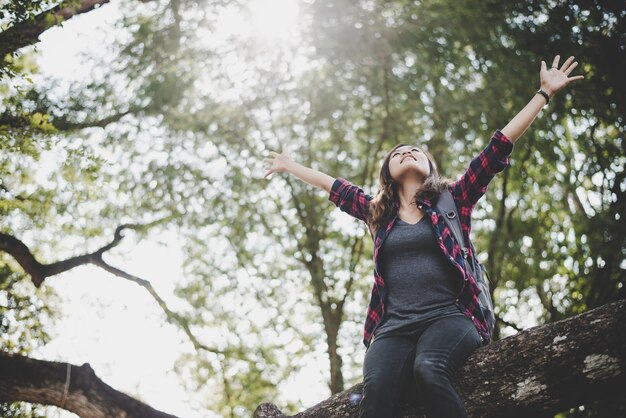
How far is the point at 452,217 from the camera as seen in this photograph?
285cm

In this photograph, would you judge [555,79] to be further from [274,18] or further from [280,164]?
[274,18]

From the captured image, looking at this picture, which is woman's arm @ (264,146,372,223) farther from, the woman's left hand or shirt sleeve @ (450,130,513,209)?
the woman's left hand

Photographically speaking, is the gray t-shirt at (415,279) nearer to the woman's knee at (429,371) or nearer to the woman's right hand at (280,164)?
the woman's knee at (429,371)

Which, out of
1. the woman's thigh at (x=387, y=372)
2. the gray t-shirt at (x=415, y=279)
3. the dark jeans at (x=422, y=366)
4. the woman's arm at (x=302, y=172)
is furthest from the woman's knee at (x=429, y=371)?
the woman's arm at (x=302, y=172)

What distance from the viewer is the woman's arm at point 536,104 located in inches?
109

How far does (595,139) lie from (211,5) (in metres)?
5.63

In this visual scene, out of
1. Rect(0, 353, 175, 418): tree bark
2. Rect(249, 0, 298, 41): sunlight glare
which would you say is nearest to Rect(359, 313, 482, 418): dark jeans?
Rect(0, 353, 175, 418): tree bark

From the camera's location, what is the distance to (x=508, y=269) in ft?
28.5

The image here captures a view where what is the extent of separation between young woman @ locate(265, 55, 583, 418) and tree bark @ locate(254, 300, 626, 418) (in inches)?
5.0

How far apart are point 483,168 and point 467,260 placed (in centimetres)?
52

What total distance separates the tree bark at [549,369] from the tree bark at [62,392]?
261 centimetres

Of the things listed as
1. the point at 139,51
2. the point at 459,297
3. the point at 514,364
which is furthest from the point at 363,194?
the point at 139,51

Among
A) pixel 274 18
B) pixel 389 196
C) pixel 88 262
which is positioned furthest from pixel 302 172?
pixel 88 262

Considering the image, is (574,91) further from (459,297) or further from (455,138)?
(459,297)
